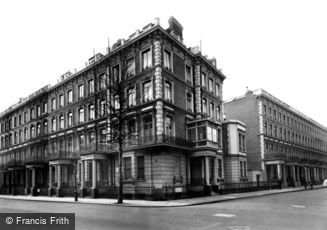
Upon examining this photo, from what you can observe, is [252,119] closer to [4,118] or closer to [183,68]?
[183,68]

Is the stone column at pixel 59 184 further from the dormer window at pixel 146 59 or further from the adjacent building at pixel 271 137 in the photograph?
the adjacent building at pixel 271 137

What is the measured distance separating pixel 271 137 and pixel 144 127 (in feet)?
89.1

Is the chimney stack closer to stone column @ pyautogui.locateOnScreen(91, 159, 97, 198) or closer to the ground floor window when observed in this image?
the ground floor window

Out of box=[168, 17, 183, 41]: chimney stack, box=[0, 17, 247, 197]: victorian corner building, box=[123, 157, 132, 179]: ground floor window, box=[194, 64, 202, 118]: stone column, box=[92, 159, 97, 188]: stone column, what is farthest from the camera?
box=[194, 64, 202, 118]: stone column

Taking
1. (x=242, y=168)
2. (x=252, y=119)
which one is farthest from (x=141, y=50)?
(x=252, y=119)

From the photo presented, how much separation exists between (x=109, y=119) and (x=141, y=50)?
766 centimetres

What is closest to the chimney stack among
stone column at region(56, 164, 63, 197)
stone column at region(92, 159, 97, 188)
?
stone column at region(92, 159, 97, 188)

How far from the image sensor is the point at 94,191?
26844 millimetres

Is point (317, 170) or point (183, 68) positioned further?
point (317, 170)

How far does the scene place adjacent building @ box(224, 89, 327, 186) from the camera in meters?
42.9

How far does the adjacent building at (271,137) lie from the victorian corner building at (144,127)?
619 cm

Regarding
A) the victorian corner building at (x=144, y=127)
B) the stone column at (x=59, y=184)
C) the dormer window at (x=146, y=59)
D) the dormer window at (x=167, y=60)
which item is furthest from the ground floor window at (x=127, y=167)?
the stone column at (x=59, y=184)

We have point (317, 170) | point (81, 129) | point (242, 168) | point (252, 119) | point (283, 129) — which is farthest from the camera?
point (317, 170)

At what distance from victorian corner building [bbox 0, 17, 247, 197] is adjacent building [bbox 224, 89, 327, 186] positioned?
6.19 metres
